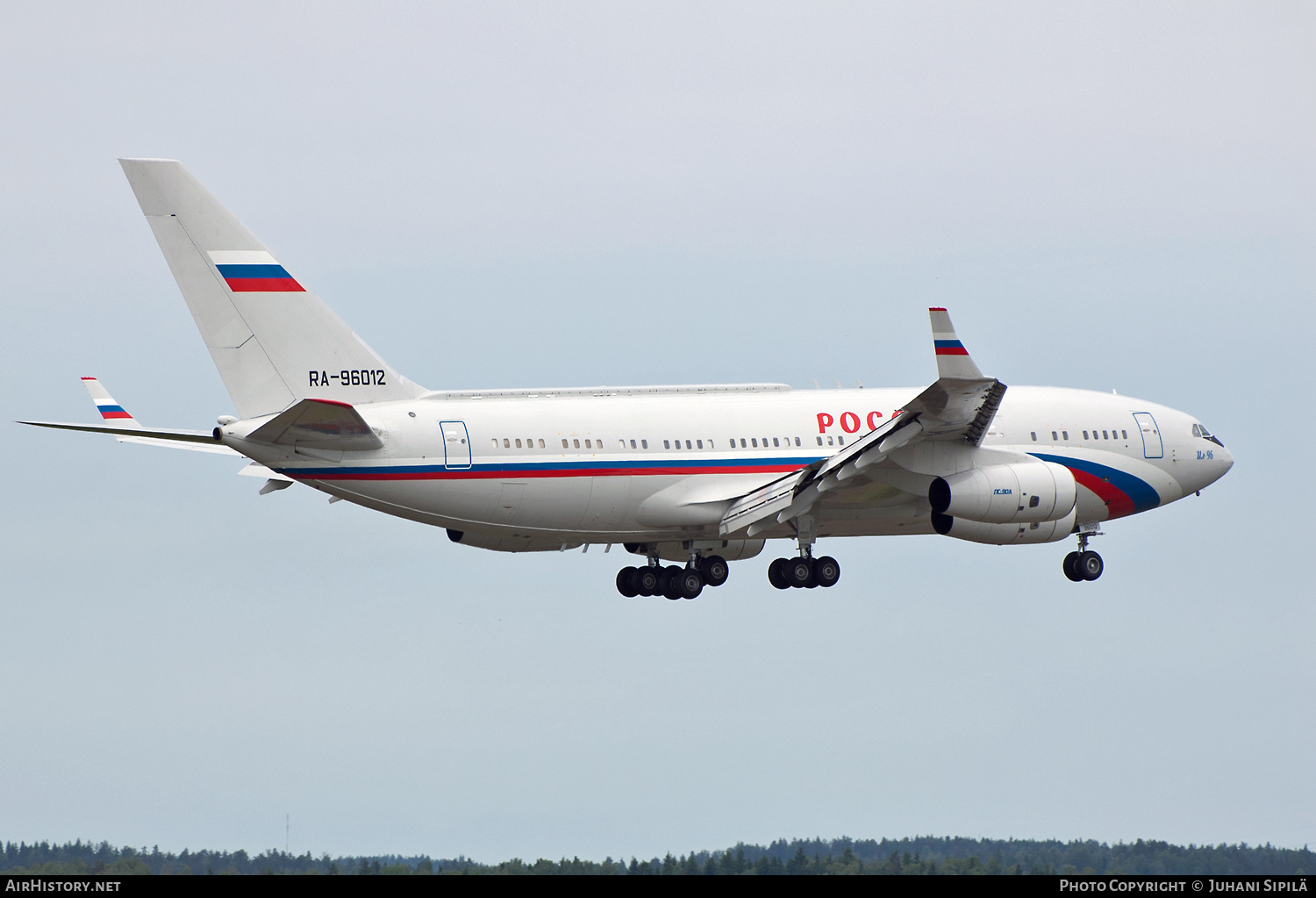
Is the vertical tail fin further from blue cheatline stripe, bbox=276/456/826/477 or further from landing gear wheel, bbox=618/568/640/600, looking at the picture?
landing gear wheel, bbox=618/568/640/600

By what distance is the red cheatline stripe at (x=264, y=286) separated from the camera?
49375 mm

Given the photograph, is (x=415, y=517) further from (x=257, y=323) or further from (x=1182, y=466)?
(x=1182, y=466)

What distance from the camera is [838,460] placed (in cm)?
5181

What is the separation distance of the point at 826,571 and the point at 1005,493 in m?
6.34

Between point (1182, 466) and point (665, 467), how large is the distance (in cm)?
1759

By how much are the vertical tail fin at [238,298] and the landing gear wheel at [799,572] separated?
1390 centimetres

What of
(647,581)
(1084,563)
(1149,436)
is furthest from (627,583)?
(1149,436)

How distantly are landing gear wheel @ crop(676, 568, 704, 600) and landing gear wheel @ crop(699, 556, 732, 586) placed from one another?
0.22 meters

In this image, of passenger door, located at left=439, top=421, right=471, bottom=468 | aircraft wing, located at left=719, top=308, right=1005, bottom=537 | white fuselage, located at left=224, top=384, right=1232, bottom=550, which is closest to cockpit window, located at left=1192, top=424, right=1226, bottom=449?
white fuselage, located at left=224, top=384, right=1232, bottom=550

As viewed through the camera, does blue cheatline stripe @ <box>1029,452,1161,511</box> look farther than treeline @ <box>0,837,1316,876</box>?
Yes

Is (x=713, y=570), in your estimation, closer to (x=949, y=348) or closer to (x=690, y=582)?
(x=690, y=582)

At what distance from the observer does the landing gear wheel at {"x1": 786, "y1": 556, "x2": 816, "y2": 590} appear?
55.8 metres

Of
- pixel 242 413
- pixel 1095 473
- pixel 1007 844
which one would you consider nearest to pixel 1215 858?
pixel 1007 844

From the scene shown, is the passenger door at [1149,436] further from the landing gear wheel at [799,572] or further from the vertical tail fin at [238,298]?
the vertical tail fin at [238,298]
